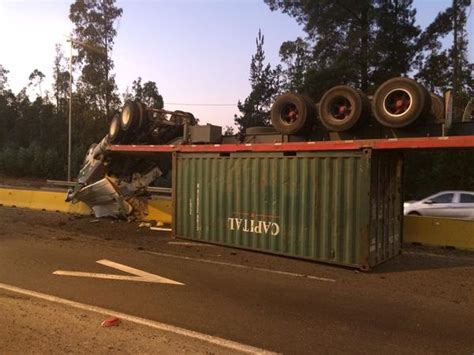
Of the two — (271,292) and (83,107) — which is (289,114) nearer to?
(271,292)

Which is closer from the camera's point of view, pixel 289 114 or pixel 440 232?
pixel 289 114

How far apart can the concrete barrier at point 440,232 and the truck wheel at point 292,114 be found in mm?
3969

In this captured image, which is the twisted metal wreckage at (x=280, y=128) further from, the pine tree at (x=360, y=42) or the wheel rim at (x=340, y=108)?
the pine tree at (x=360, y=42)

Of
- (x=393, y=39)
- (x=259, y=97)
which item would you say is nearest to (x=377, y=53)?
(x=393, y=39)

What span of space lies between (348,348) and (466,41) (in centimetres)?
3799

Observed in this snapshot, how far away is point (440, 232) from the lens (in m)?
11.0

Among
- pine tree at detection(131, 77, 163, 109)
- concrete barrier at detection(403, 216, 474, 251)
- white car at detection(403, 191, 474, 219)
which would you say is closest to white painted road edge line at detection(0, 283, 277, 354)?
concrete barrier at detection(403, 216, 474, 251)

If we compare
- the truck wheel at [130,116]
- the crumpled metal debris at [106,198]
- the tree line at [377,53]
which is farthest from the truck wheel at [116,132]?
the tree line at [377,53]

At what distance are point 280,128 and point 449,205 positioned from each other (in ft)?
27.2

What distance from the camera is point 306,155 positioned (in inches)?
359

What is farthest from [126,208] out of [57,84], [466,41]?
[57,84]

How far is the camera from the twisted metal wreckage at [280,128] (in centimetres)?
803

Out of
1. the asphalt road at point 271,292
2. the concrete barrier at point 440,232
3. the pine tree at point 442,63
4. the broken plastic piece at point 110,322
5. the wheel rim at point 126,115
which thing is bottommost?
the asphalt road at point 271,292

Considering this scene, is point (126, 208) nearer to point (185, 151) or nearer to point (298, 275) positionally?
point (185, 151)
